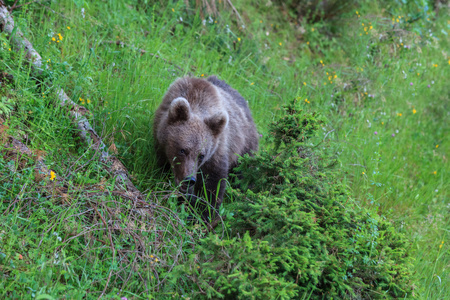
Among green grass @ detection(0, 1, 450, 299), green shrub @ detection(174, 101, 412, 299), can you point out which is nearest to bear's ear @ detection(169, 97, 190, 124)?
green grass @ detection(0, 1, 450, 299)

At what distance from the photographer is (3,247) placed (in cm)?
265

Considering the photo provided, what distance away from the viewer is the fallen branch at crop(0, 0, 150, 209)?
12.9ft

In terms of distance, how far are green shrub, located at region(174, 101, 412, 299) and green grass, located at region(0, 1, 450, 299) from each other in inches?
13.3

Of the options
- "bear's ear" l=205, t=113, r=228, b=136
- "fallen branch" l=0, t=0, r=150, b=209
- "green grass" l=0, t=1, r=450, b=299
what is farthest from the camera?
"bear's ear" l=205, t=113, r=228, b=136

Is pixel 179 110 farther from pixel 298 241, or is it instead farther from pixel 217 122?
pixel 298 241

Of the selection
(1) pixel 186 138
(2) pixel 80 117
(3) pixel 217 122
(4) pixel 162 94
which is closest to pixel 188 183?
(1) pixel 186 138

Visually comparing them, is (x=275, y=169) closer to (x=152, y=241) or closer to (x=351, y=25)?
(x=152, y=241)

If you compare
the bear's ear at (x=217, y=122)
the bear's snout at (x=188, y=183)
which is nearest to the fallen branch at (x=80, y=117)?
the bear's snout at (x=188, y=183)

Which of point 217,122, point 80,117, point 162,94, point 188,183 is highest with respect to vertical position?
point 217,122

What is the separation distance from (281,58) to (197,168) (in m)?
4.45

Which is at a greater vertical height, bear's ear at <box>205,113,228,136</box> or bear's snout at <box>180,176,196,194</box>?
bear's ear at <box>205,113,228,136</box>

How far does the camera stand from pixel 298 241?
2754 millimetres

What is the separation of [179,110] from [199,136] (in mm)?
367

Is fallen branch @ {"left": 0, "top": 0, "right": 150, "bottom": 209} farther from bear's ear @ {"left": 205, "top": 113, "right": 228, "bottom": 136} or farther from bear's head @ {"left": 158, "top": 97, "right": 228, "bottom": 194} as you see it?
bear's ear @ {"left": 205, "top": 113, "right": 228, "bottom": 136}
